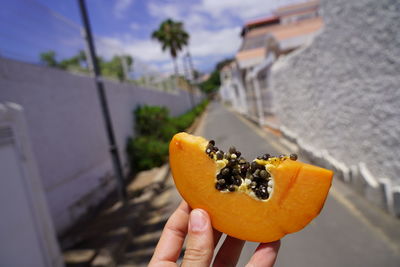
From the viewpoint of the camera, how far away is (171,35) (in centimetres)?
2714

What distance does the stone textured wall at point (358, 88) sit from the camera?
127 inches

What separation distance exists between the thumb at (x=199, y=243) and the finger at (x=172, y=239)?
0.33m

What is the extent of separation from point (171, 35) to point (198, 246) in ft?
91.4

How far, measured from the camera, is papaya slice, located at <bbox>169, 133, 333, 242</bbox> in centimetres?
141

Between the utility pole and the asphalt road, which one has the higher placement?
the utility pole

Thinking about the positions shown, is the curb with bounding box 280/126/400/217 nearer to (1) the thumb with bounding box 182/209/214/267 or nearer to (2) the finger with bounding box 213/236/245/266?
(2) the finger with bounding box 213/236/245/266

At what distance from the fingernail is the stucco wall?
3.87 m

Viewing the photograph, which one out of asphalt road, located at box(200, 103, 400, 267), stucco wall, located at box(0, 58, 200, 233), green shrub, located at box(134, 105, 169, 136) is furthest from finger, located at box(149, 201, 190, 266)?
green shrub, located at box(134, 105, 169, 136)

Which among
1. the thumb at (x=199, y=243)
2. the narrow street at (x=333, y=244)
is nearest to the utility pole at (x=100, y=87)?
the narrow street at (x=333, y=244)

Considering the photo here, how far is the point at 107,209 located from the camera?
584 cm

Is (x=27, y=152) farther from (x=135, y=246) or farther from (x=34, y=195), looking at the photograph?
(x=135, y=246)

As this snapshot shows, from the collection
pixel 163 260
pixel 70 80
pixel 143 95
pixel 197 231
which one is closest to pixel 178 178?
pixel 197 231

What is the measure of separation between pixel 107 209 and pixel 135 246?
6.14 ft

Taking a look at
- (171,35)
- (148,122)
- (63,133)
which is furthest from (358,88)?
(171,35)
